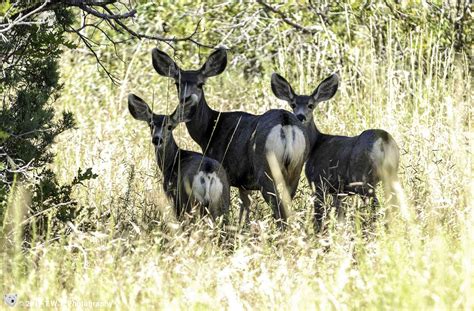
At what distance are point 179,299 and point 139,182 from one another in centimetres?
424

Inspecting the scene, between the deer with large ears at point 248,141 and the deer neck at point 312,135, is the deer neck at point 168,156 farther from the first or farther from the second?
the deer neck at point 312,135

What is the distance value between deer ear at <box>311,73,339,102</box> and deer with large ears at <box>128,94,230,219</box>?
160 centimetres

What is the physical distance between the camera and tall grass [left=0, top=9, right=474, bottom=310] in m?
4.76

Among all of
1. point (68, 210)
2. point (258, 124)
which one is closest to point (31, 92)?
point (68, 210)

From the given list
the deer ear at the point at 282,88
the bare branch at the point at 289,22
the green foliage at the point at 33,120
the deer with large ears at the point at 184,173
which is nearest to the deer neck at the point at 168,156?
the deer with large ears at the point at 184,173

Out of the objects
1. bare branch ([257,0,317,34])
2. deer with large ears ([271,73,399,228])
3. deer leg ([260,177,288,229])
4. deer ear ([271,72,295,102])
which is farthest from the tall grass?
deer ear ([271,72,295,102])

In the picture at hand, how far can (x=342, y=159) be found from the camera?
8.07m

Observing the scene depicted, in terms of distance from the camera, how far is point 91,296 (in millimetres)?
4988

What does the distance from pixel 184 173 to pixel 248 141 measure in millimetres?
684

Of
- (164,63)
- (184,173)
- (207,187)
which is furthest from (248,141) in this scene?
(164,63)

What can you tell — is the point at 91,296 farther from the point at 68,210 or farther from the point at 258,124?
the point at 258,124

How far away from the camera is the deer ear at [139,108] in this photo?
789 cm

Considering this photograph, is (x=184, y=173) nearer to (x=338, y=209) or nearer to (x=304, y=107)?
(x=338, y=209)

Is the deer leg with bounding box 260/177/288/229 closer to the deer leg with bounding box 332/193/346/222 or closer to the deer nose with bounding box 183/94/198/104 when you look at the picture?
the deer leg with bounding box 332/193/346/222
